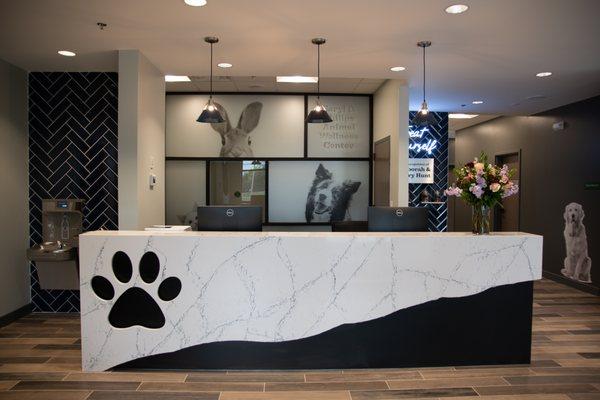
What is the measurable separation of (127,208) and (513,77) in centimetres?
452

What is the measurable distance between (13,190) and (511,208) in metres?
7.98

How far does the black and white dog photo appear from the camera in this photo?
23.2 feet

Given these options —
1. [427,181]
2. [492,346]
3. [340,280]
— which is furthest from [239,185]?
[492,346]

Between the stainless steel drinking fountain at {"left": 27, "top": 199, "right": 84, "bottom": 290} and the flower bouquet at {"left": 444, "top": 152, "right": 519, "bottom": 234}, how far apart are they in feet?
12.7

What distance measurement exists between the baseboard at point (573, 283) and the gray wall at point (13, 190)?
717cm

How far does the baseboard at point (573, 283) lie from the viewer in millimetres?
6371

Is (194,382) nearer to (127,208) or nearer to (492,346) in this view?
(127,208)

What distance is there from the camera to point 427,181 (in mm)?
7883

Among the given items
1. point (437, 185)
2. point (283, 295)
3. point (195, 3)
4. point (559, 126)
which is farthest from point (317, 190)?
point (195, 3)

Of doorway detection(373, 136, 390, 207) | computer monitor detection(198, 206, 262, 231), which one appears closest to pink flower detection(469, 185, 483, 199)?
computer monitor detection(198, 206, 262, 231)

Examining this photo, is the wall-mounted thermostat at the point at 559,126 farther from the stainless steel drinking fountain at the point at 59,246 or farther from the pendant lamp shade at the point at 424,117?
the stainless steel drinking fountain at the point at 59,246

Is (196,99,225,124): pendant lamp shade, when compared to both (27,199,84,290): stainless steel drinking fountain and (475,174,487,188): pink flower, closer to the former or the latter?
(27,199,84,290): stainless steel drinking fountain

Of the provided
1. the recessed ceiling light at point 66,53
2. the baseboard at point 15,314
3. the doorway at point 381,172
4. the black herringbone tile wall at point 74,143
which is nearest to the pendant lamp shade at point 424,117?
the doorway at point 381,172

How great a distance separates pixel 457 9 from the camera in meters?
3.43
